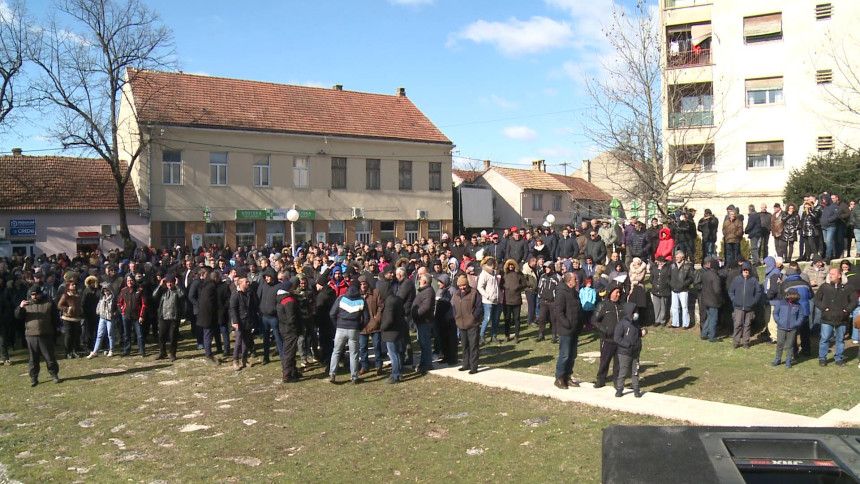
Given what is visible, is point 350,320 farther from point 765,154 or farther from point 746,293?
point 765,154

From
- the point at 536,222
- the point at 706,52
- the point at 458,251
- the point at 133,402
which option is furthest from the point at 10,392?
the point at 536,222

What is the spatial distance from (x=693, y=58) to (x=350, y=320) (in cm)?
2232

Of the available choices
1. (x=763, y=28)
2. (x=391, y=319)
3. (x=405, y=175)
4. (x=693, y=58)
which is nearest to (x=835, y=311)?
(x=391, y=319)

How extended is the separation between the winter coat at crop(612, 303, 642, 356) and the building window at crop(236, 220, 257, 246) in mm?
26629

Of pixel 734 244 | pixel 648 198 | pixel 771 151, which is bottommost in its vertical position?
pixel 734 244

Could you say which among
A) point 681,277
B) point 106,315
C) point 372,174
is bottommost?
point 106,315

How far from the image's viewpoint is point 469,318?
12109mm

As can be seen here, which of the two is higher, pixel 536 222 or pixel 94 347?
pixel 536 222

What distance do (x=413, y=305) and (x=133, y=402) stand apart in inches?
190

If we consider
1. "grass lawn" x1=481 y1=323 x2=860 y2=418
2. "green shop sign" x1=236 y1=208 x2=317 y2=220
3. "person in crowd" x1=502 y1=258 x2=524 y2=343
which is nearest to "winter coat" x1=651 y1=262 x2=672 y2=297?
"grass lawn" x1=481 y1=323 x2=860 y2=418

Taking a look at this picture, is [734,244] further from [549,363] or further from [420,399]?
[420,399]

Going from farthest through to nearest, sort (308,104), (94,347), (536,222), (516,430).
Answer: (536,222) < (308,104) < (94,347) < (516,430)

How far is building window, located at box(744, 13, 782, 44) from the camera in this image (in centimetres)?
2817

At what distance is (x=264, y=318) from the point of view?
1285 centimetres
